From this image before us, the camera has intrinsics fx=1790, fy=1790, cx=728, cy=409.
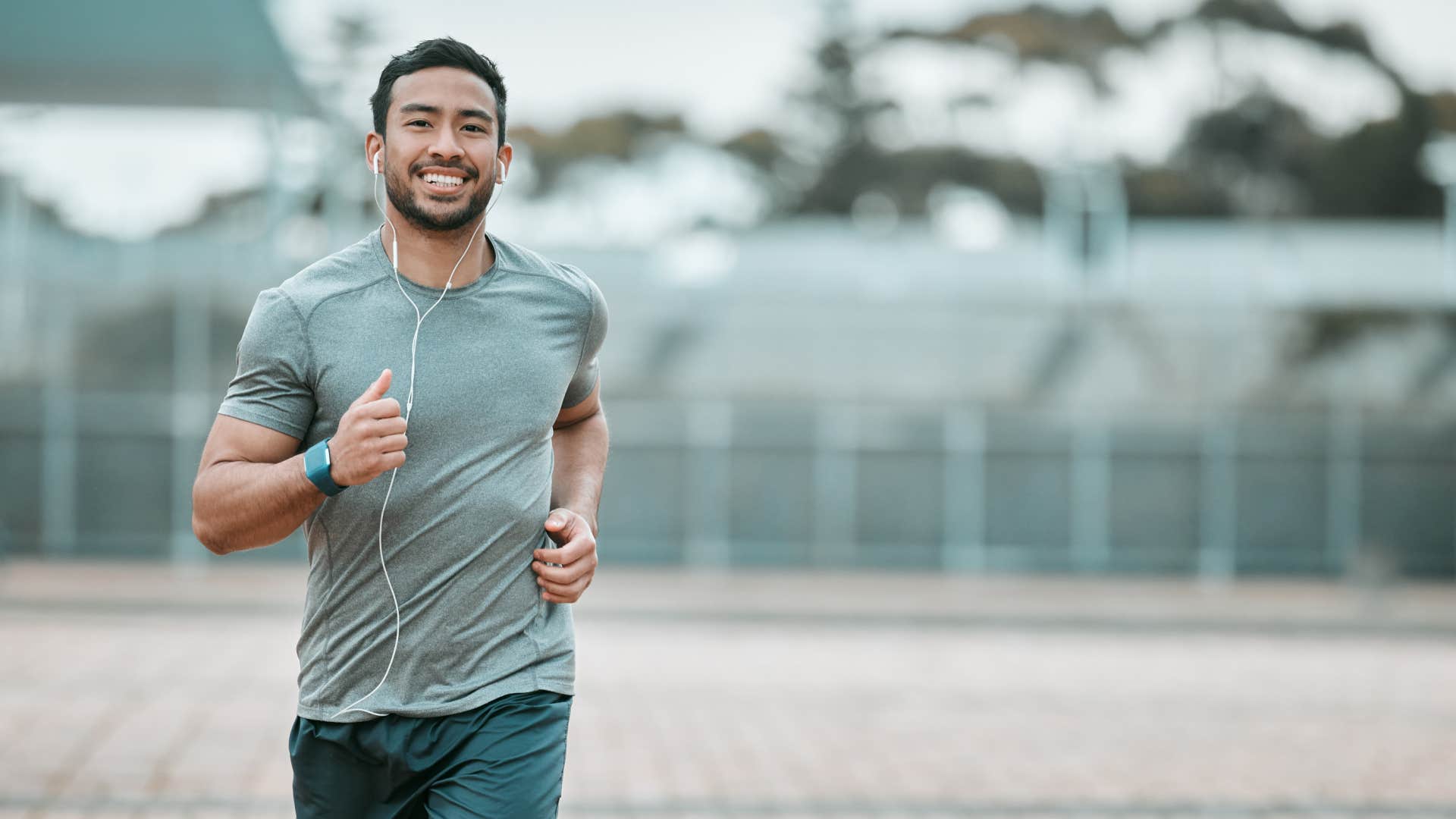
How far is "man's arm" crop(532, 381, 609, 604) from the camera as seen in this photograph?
3.01 meters

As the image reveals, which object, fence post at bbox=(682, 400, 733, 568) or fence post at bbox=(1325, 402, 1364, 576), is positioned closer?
Answer: fence post at bbox=(682, 400, 733, 568)

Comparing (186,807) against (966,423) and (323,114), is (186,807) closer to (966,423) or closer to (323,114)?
(966,423)

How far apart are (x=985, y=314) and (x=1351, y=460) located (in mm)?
5181

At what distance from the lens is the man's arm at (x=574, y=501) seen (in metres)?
3.01

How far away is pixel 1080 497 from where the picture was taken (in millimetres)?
23484

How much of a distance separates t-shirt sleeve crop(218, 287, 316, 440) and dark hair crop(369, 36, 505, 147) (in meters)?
0.38

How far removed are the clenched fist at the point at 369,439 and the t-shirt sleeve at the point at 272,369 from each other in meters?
0.18

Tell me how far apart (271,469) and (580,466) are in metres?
0.73

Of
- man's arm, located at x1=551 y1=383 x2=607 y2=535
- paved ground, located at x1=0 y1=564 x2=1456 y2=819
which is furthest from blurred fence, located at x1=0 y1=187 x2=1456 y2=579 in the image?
man's arm, located at x1=551 y1=383 x2=607 y2=535

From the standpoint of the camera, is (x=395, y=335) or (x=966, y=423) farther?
(x=966, y=423)

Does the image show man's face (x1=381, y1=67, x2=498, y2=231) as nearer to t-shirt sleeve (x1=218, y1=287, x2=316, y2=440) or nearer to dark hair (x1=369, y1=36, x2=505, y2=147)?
dark hair (x1=369, y1=36, x2=505, y2=147)

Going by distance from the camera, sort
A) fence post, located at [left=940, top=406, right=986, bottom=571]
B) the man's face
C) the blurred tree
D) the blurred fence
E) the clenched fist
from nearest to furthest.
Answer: the clenched fist → the man's face → the blurred fence → fence post, located at [left=940, top=406, right=986, bottom=571] → the blurred tree

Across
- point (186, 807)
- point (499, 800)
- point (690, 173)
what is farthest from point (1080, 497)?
point (690, 173)

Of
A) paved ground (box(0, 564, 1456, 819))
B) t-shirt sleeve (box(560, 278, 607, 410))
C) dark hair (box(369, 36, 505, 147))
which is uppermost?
dark hair (box(369, 36, 505, 147))
